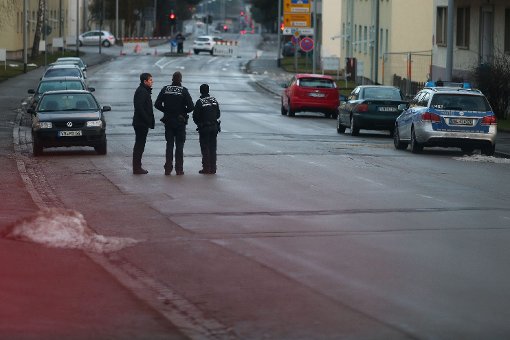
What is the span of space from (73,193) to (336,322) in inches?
409

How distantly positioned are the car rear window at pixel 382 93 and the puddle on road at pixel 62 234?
2290 centimetres

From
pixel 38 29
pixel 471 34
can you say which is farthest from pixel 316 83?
pixel 38 29

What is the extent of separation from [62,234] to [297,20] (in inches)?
2607

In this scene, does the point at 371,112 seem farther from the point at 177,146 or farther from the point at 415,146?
the point at 177,146

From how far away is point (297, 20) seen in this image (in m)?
79.4

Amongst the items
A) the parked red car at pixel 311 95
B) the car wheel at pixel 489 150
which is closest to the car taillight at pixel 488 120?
the car wheel at pixel 489 150

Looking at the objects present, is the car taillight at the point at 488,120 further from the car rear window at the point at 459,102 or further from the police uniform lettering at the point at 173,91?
the police uniform lettering at the point at 173,91

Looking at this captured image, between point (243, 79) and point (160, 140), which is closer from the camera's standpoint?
point (160, 140)

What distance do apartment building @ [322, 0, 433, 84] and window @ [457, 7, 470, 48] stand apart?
3.30 m

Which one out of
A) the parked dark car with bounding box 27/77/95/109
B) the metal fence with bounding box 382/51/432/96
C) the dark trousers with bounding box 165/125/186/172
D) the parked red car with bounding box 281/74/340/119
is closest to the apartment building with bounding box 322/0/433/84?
the metal fence with bounding box 382/51/432/96

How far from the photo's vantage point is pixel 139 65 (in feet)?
286

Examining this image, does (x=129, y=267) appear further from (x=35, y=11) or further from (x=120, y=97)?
(x=35, y=11)

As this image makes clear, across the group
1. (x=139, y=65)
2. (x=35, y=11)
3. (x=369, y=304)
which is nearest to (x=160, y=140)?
(x=369, y=304)

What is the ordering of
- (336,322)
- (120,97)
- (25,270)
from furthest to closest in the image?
(120,97) → (25,270) → (336,322)
